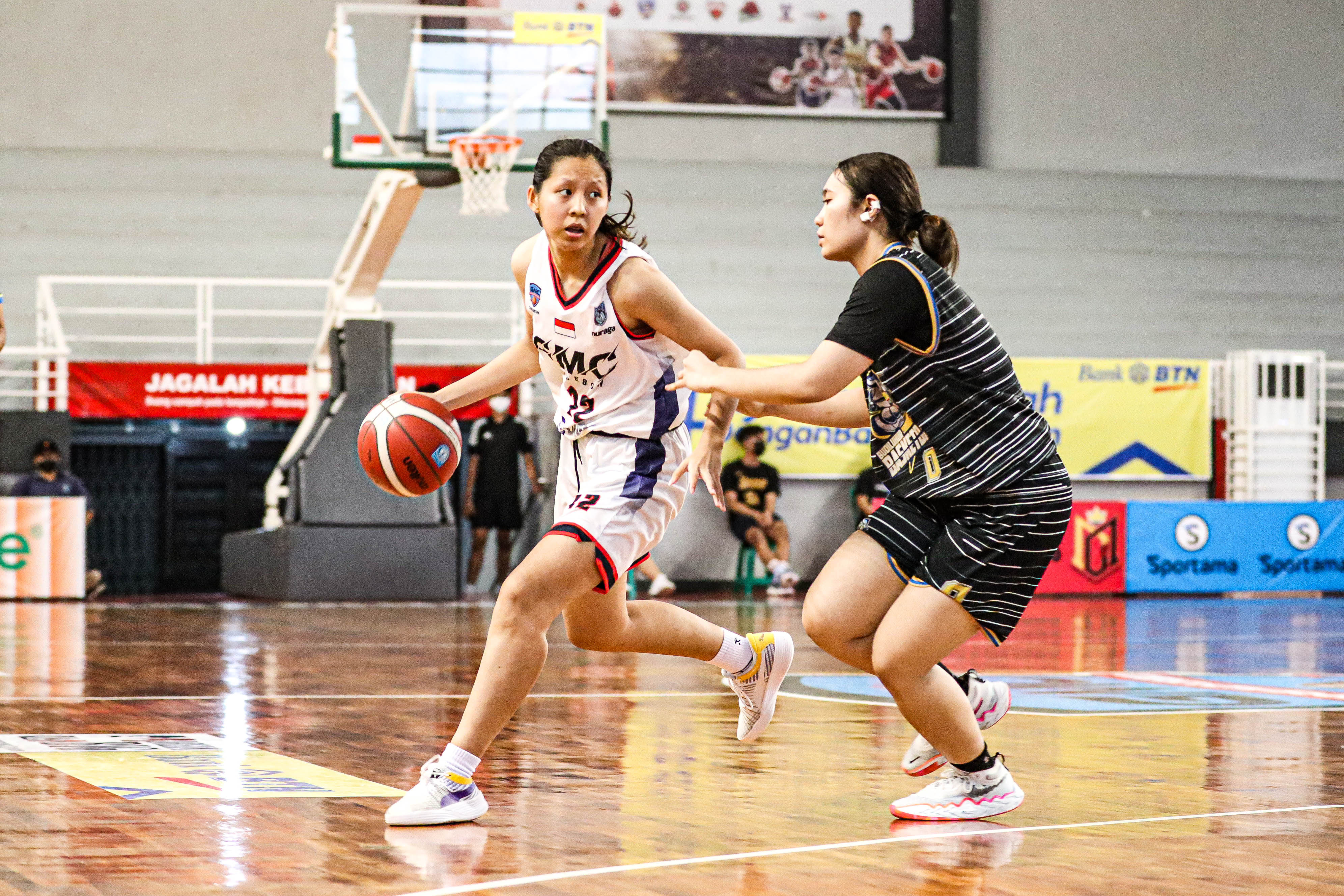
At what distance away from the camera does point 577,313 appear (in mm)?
4539

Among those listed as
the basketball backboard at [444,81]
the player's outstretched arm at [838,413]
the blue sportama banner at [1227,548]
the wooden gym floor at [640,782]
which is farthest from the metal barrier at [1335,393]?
the player's outstretched arm at [838,413]

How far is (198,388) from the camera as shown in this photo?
16984 millimetres

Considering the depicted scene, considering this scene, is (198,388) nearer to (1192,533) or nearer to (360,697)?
(360,697)

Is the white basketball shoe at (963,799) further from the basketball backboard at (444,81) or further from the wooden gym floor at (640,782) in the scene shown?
the basketball backboard at (444,81)

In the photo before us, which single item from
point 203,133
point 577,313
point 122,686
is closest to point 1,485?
point 203,133

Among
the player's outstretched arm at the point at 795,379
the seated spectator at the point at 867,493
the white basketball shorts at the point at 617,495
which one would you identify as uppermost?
the player's outstretched arm at the point at 795,379

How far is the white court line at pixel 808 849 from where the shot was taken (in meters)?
3.43

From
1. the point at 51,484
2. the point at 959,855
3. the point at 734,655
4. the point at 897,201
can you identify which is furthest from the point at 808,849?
the point at 51,484

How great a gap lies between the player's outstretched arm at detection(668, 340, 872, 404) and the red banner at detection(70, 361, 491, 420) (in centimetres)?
1258

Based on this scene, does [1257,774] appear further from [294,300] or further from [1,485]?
[294,300]

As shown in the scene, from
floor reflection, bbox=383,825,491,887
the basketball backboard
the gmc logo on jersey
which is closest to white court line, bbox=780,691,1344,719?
the gmc logo on jersey

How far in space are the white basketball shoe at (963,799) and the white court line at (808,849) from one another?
49mm

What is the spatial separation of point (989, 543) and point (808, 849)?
0.93 metres

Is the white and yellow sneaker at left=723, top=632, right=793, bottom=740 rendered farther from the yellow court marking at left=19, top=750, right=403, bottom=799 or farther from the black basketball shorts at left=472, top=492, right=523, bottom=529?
the black basketball shorts at left=472, top=492, right=523, bottom=529
